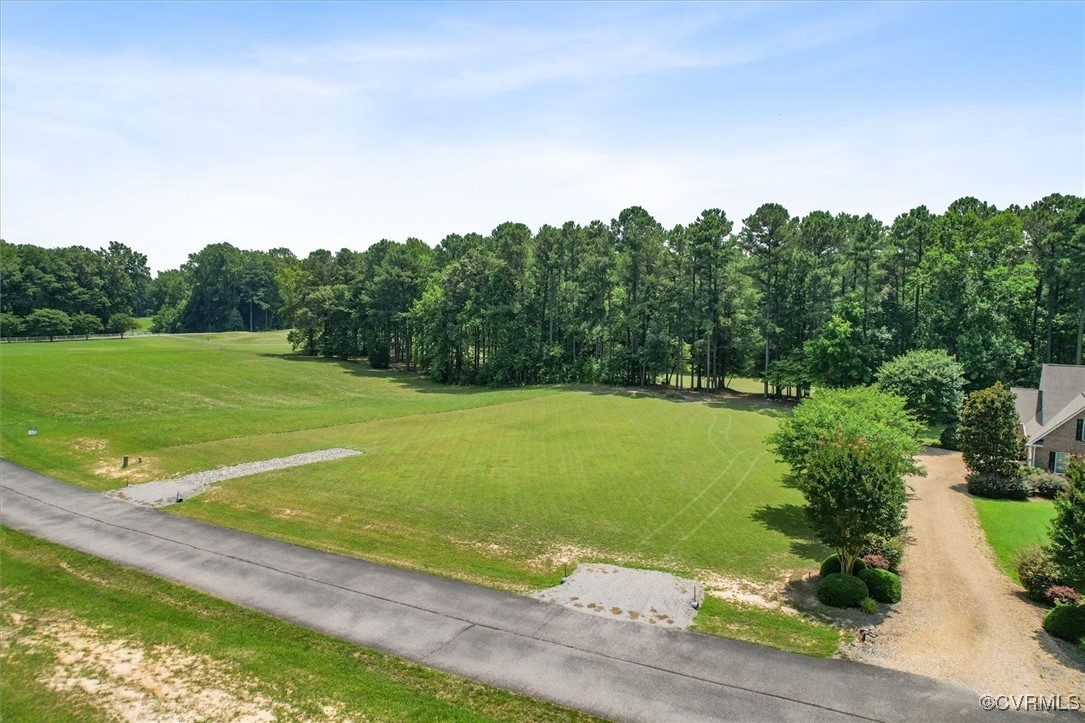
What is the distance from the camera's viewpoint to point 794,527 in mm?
27594

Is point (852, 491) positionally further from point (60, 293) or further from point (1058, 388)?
point (60, 293)

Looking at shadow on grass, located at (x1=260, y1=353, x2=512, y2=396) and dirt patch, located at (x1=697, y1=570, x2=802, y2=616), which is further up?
shadow on grass, located at (x1=260, y1=353, x2=512, y2=396)

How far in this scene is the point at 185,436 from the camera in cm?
4122

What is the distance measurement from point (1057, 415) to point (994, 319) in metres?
22.6

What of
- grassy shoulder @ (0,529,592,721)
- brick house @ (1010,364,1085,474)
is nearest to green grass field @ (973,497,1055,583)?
brick house @ (1010,364,1085,474)

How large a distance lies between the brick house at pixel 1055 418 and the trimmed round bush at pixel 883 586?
24438mm

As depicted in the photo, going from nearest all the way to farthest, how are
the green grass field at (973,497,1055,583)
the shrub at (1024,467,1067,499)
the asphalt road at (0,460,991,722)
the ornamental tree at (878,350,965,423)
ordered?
the asphalt road at (0,460,991,722), the green grass field at (973,497,1055,583), the shrub at (1024,467,1067,499), the ornamental tree at (878,350,965,423)

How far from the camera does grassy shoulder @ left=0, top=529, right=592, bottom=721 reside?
43.7 feet

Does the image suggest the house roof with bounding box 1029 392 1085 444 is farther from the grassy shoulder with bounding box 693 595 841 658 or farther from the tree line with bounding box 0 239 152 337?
the tree line with bounding box 0 239 152 337

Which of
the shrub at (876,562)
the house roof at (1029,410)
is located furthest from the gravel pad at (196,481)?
the house roof at (1029,410)

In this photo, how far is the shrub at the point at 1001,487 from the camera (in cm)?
3466

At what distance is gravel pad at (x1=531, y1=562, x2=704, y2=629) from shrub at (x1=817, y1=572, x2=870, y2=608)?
13.9ft

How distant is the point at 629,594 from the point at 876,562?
33.1ft

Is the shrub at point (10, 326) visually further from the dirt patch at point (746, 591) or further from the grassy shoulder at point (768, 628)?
the grassy shoulder at point (768, 628)
